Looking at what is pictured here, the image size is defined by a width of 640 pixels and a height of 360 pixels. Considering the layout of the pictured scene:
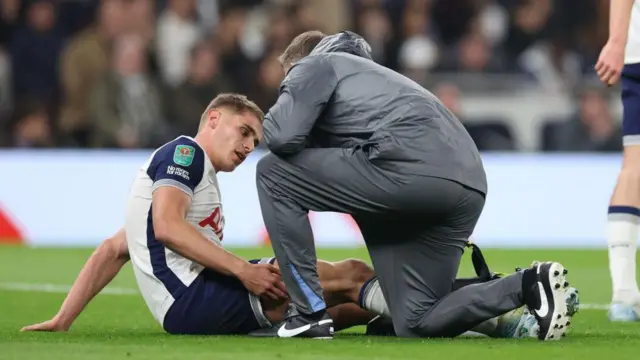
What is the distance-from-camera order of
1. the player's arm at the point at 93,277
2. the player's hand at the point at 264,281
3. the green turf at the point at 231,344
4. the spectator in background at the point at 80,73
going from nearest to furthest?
the green turf at the point at 231,344, the player's hand at the point at 264,281, the player's arm at the point at 93,277, the spectator in background at the point at 80,73

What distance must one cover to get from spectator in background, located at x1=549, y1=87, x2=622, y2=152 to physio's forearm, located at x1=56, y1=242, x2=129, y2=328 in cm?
967

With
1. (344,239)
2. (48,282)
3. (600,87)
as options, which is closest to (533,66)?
(600,87)

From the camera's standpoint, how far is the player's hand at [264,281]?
18.7 ft

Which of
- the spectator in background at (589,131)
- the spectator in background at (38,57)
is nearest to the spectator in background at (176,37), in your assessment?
the spectator in background at (38,57)

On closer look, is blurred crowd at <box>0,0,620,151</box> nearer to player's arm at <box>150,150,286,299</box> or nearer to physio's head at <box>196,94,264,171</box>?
physio's head at <box>196,94,264,171</box>

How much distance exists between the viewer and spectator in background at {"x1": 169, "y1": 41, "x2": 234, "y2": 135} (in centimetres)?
1496

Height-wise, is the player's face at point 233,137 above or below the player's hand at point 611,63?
below

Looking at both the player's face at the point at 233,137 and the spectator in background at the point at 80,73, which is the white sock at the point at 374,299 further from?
the spectator in background at the point at 80,73

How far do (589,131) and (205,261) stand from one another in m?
10.2

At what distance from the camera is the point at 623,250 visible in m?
6.99

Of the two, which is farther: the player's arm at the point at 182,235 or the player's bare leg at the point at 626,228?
the player's bare leg at the point at 626,228

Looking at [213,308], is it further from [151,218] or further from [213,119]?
[213,119]

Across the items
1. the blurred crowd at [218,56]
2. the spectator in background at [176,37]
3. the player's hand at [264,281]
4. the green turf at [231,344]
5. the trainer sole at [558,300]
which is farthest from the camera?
the spectator in background at [176,37]

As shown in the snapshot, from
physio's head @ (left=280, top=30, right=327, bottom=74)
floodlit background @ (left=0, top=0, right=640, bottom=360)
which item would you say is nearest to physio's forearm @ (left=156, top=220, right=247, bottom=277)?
physio's head @ (left=280, top=30, right=327, bottom=74)
